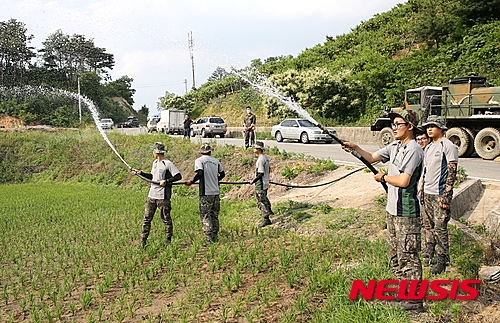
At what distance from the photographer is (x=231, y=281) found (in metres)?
6.24

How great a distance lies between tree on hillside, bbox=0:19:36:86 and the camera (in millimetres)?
45781

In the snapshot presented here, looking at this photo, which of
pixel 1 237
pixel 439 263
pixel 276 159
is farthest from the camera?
pixel 276 159

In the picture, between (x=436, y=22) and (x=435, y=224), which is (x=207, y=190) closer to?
(x=435, y=224)

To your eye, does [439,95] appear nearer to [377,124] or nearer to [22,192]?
[377,124]

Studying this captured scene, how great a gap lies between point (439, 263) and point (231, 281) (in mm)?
2766

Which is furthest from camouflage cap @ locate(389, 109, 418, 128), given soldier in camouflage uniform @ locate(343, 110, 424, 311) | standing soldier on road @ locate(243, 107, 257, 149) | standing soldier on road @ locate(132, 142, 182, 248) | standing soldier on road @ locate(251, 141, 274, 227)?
standing soldier on road @ locate(243, 107, 257, 149)

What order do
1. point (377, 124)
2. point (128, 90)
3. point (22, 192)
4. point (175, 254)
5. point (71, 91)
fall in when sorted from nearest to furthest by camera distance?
point (175, 254)
point (22, 192)
point (377, 124)
point (71, 91)
point (128, 90)

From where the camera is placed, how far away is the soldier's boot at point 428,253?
246 inches

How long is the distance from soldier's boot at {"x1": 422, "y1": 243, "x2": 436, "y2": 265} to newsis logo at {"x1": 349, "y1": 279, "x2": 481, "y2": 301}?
2.37ft

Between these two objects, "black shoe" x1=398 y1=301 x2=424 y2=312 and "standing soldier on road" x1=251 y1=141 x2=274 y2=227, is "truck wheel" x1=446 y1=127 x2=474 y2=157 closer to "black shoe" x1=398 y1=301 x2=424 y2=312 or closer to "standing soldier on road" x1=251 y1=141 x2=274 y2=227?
"standing soldier on road" x1=251 y1=141 x2=274 y2=227

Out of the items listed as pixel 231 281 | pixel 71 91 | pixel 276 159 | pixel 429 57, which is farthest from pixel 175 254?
pixel 71 91

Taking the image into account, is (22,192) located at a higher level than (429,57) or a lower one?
lower

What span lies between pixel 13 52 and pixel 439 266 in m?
51.0

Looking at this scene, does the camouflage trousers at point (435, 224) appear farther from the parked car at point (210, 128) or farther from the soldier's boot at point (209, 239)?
the parked car at point (210, 128)
